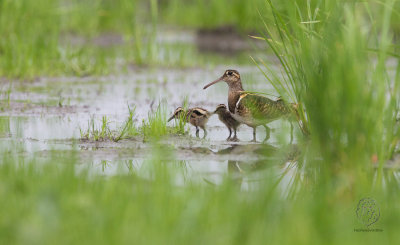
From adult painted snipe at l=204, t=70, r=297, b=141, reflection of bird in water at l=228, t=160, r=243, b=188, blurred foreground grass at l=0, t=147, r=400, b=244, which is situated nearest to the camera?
blurred foreground grass at l=0, t=147, r=400, b=244

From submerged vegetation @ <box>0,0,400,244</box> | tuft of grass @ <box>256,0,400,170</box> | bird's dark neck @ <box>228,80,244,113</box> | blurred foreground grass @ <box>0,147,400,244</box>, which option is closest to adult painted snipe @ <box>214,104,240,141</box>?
bird's dark neck @ <box>228,80,244,113</box>

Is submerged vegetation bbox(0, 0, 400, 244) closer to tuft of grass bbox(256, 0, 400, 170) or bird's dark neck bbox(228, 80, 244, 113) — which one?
tuft of grass bbox(256, 0, 400, 170)

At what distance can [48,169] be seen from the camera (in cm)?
460

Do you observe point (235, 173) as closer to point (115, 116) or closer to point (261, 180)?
point (261, 180)

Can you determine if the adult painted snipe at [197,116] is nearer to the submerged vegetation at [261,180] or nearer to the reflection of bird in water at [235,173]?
the submerged vegetation at [261,180]

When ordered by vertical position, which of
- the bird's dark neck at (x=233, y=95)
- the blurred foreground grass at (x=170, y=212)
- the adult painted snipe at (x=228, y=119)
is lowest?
the blurred foreground grass at (x=170, y=212)

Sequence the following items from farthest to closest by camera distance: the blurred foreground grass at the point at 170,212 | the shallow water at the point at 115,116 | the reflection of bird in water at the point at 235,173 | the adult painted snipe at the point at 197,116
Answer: the adult painted snipe at the point at 197,116
the shallow water at the point at 115,116
the reflection of bird in water at the point at 235,173
the blurred foreground grass at the point at 170,212

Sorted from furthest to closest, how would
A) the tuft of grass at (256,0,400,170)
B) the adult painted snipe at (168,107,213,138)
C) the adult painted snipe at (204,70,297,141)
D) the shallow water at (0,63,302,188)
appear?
1. the adult painted snipe at (168,107,213,138)
2. the adult painted snipe at (204,70,297,141)
3. the shallow water at (0,63,302,188)
4. the tuft of grass at (256,0,400,170)

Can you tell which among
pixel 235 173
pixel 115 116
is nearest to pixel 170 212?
pixel 235 173

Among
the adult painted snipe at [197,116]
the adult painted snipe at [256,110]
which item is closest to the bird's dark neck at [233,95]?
the adult painted snipe at [256,110]

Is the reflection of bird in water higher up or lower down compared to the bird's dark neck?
lower down

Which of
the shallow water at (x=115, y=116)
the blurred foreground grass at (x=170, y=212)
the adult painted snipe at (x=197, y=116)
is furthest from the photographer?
the adult painted snipe at (x=197, y=116)

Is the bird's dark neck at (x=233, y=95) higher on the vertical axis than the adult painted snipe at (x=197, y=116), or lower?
higher

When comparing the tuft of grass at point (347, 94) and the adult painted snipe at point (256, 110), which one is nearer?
the tuft of grass at point (347, 94)
